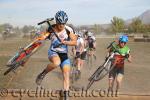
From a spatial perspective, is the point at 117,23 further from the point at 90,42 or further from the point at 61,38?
the point at 61,38

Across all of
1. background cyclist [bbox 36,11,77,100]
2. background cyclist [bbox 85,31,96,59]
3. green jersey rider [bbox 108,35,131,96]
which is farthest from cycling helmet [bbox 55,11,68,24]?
A: background cyclist [bbox 85,31,96,59]

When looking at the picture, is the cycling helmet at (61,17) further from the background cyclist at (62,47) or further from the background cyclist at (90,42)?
the background cyclist at (90,42)

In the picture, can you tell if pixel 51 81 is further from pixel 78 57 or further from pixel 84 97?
pixel 84 97

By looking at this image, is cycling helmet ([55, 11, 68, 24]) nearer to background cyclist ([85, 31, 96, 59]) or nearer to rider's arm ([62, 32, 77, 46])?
rider's arm ([62, 32, 77, 46])

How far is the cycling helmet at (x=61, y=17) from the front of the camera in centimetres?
980

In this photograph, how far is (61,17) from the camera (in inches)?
385

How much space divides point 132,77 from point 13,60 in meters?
9.34

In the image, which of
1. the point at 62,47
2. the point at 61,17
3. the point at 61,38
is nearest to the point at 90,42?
the point at 62,47

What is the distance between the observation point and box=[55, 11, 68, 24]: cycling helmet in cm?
980

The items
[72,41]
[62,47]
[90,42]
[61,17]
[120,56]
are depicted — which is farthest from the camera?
[90,42]

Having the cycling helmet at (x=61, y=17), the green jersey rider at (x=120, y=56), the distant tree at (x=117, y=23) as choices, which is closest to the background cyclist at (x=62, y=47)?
the cycling helmet at (x=61, y=17)

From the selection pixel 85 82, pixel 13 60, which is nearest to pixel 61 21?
pixel 13 60

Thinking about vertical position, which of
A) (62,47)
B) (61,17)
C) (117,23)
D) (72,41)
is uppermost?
(61,17)

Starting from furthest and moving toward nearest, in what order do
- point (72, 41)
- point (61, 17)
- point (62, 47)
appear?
point (62, 47) → point (72, 41) → point (61, 17)
